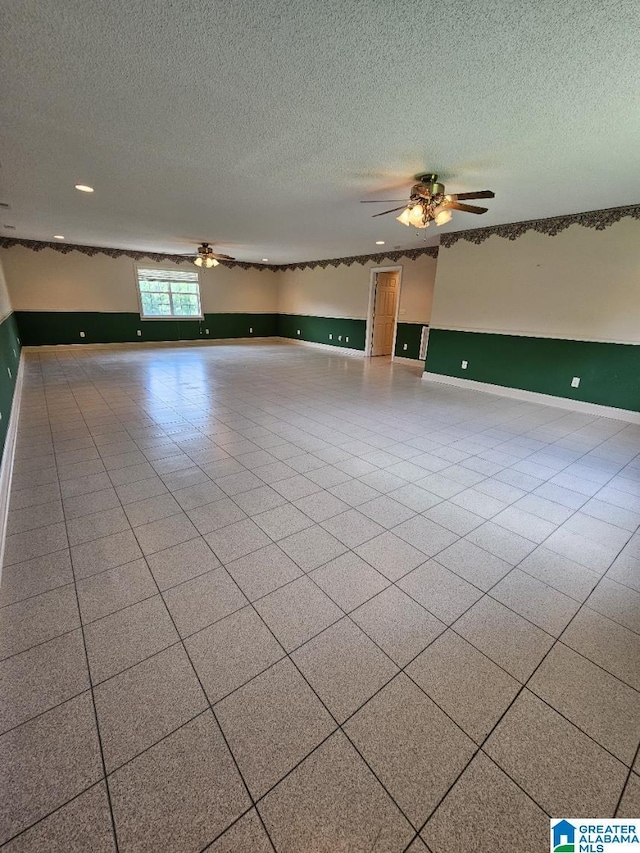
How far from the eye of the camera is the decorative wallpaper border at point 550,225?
4277 mm

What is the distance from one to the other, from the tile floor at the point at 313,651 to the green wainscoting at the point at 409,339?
5.21 metres

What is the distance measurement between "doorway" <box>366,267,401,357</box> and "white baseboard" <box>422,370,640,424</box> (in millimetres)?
2485

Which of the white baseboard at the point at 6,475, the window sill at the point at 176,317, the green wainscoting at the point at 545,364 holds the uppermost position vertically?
the window sill at the point at 176,317

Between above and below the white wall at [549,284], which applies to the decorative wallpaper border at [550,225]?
above

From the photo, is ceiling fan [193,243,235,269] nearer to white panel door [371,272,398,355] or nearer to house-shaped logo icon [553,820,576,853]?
white panel door [371,272,398,355]

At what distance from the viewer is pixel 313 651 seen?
1467 millimetres

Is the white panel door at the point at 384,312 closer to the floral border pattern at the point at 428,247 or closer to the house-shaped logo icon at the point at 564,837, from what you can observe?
the floral border pattern at the point at 428,247

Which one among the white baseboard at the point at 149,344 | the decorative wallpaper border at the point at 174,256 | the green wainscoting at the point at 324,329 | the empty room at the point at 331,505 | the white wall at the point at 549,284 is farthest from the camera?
the green wainscoting at the point at 324,329

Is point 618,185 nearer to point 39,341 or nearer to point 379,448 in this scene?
point 379,448

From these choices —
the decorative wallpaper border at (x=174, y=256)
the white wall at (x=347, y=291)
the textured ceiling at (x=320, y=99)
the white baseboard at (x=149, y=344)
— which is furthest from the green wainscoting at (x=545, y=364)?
the white baseboard at (x=149, y=344)

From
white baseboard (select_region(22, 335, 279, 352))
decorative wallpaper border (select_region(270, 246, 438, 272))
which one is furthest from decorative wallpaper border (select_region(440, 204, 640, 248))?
white baseboard (select_region(22, 335, 279, 352))

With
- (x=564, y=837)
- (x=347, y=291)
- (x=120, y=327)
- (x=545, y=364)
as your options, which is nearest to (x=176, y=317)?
(x=120, y=327)

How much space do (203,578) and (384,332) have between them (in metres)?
8.45

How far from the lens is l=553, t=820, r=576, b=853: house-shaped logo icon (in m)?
0.94
